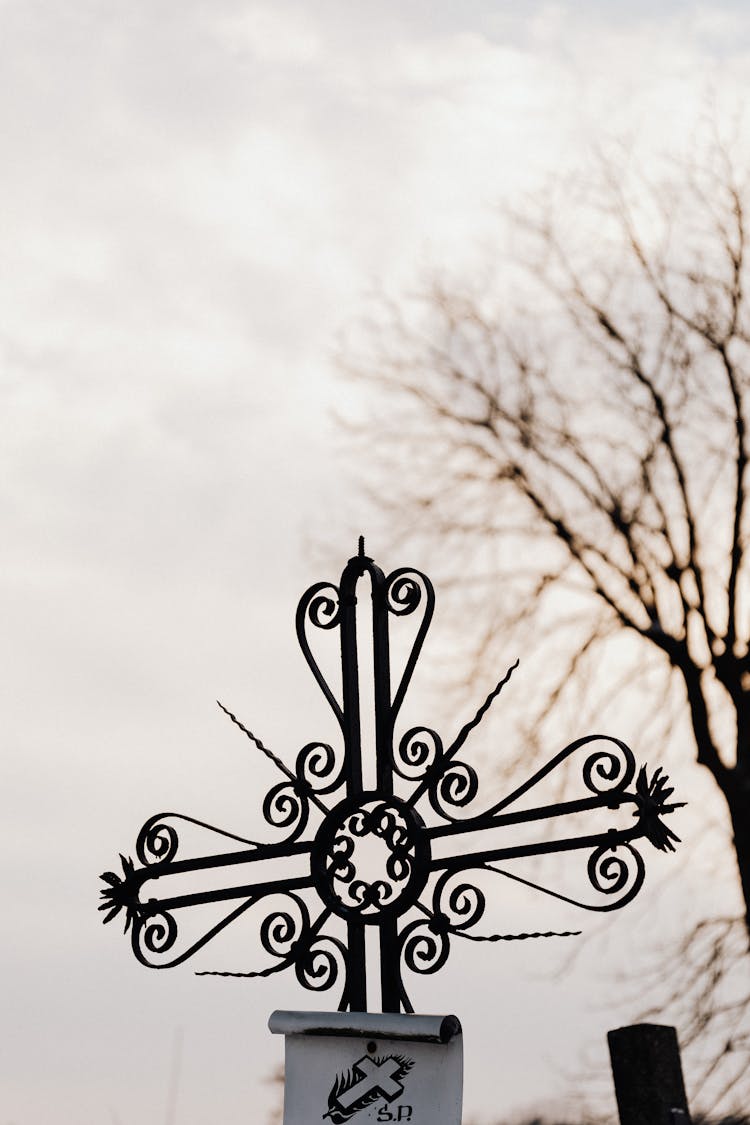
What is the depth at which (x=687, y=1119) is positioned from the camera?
138 inches

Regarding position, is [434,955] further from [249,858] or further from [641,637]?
[641,637]

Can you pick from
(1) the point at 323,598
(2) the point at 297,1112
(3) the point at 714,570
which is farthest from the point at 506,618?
(2) the point at 297,1112

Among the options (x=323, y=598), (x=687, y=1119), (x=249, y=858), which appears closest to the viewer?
A: (x=687, y=1119)

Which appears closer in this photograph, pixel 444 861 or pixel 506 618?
pixel 444 861

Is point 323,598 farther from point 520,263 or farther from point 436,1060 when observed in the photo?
point 520,263

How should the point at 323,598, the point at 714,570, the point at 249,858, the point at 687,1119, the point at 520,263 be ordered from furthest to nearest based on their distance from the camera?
1. the point at 520,263
2. the point at 714,570
3. the point at 323,598
4. the point at 249,858
5. the point at 687,1119

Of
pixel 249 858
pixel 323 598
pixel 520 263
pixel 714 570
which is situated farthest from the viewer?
pixel 520 263

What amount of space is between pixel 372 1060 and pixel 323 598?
1.24m

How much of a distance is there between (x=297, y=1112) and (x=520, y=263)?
755 cm

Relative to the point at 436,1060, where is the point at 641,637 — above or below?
above

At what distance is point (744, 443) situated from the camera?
9.60m

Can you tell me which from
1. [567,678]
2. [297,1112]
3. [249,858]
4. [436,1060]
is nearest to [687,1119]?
[436,1060]

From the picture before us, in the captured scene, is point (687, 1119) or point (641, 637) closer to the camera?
point (687, 1119)

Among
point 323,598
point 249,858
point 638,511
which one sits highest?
point 638,511
